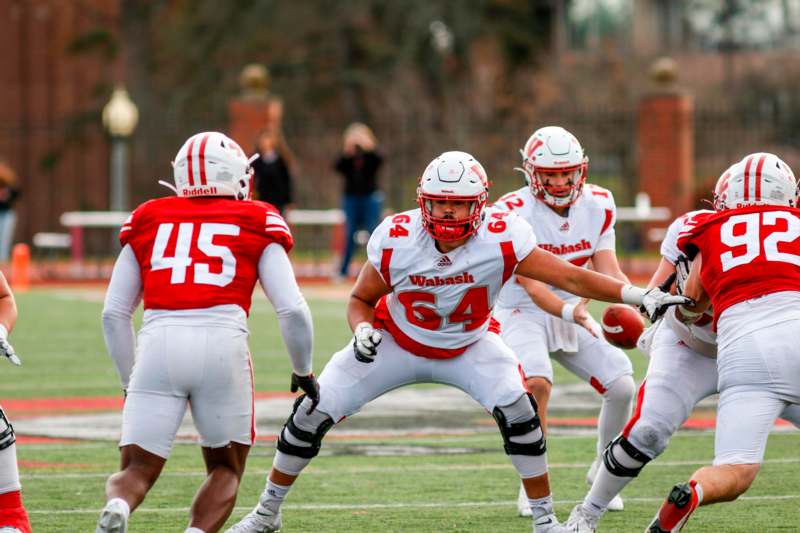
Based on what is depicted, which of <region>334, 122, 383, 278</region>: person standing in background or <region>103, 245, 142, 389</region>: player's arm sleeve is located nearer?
<region>103, 245, 142, 389</region>: player's arm sleeve

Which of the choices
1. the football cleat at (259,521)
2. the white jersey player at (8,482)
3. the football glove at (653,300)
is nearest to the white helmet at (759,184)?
the football glove at (653,300)

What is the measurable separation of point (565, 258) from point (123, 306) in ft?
9.03

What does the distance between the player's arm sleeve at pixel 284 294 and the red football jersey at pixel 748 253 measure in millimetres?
1675

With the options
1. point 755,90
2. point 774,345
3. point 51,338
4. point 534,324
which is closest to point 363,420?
point 534,324

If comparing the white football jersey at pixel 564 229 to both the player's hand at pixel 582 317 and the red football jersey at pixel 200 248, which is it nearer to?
the player's hand at pixel 582 317

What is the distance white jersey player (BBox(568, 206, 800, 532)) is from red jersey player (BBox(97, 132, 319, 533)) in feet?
4.81

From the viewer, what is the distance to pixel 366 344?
6.71 m

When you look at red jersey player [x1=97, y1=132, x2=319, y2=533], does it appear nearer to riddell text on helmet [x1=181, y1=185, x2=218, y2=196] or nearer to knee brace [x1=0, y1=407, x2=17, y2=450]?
riddell text on helmet [x1=181, y1=185, x2=218, y2=196]

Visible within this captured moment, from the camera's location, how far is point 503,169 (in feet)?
102

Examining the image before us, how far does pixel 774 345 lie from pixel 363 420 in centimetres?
507

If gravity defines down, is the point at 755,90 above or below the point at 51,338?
above

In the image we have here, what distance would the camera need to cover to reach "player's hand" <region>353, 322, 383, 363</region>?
264 inches

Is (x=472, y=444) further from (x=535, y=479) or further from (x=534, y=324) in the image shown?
(x=535, y=479)

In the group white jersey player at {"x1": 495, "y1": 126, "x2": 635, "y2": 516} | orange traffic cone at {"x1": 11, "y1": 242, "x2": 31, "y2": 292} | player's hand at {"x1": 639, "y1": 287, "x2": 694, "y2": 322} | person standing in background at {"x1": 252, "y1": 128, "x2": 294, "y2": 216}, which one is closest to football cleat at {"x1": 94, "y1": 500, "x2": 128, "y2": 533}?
Answer: player's hand at {"x1": 639, "y1": 287, "x2": 694, "y2": 322}
